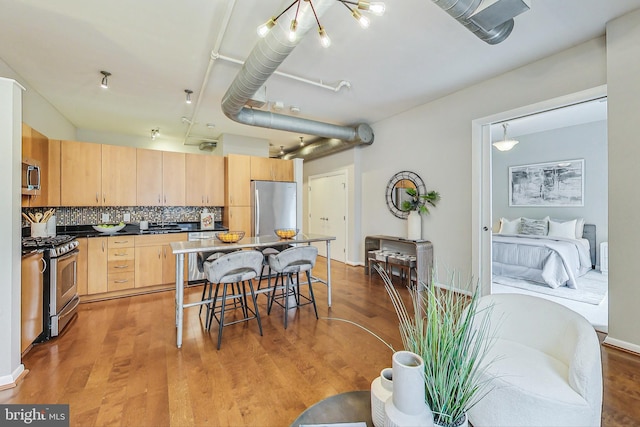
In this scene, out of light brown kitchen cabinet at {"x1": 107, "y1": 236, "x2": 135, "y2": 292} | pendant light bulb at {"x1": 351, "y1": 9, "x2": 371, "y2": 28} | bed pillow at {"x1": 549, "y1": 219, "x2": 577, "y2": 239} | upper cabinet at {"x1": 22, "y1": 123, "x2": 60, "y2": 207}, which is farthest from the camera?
bed pillow at {"x1": 549, "y1": 219, "x2": 577, "y2": 239}

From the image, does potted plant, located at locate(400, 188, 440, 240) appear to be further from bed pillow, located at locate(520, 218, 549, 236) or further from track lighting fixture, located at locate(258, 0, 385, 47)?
track lighting fixture, located at locate(258, 0, 385, 47)

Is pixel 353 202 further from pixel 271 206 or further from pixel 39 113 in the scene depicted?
pixel 39 113

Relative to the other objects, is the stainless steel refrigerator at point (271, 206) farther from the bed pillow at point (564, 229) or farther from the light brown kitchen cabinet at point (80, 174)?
the bed pillow at point (564, 229)

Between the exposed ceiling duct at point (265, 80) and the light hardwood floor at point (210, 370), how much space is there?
2547 mm

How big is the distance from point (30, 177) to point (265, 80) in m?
2.68

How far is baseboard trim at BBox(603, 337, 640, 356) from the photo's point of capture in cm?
242

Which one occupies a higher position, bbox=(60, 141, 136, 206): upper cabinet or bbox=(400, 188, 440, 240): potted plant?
bbox=(60, 141, 136, 206): upper cabinet

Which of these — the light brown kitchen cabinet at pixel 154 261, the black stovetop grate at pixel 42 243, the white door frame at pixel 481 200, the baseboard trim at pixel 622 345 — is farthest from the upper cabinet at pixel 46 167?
the baseboard trim at pixel 622 345

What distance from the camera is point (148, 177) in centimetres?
453

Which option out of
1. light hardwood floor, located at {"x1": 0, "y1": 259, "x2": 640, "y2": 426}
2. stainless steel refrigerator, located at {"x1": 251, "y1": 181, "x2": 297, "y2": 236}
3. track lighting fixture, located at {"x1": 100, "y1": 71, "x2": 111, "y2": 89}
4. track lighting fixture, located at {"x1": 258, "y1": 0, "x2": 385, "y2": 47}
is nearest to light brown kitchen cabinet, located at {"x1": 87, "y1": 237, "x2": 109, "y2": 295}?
light hardwood floor, located at {"x1": 0, "y1": 259, "x2": 640, "y2": 426}

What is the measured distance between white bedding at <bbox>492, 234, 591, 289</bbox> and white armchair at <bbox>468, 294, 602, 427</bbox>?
3342mm

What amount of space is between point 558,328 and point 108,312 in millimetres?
4338

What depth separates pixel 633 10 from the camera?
2379mm

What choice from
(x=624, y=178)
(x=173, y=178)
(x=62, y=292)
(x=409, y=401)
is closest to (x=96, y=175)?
(x=173, y=178)
